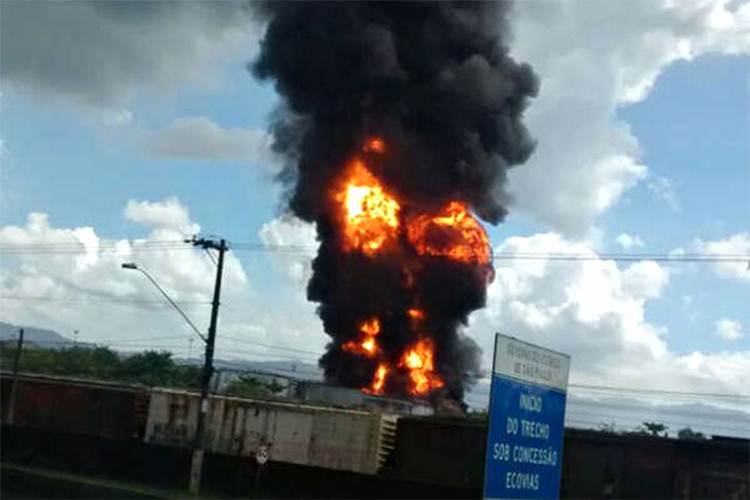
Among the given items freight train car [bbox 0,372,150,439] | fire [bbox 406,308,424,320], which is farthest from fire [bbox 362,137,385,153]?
freight train car [bbox 0,372,150,439]

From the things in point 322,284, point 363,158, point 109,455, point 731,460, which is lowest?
point 109,455

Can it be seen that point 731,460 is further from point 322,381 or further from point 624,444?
point 322,381

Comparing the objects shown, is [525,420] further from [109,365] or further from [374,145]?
[109,365]

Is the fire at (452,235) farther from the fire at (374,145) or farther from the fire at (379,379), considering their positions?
the fire at (379,379)

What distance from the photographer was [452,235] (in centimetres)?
6119

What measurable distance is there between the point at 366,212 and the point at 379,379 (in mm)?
10021

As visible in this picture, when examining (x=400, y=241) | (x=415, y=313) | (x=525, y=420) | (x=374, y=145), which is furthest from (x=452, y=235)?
(x=525, y=420)

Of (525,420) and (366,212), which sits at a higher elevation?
(366,212)

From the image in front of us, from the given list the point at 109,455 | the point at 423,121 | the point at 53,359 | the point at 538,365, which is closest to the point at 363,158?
the point at 423,121

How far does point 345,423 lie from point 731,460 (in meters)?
17.2

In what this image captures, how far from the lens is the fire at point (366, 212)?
200 feet

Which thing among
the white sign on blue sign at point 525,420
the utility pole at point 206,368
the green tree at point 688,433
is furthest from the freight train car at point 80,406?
the white sign on blue sign at point 525,420

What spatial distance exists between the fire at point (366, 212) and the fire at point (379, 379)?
6892mm

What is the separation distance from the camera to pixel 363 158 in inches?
2392
